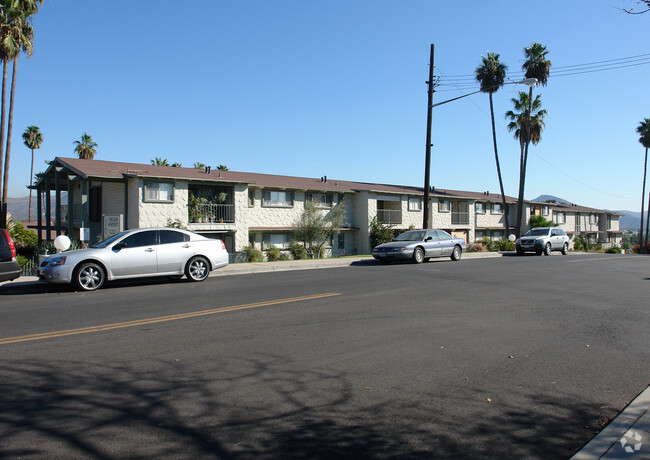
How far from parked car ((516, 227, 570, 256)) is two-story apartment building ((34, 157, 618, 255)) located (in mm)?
11669

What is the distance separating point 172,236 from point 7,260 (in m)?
3.87

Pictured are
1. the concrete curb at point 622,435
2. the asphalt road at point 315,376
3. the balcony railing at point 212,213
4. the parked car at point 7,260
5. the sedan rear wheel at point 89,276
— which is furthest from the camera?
the balcony railing at point 212,213

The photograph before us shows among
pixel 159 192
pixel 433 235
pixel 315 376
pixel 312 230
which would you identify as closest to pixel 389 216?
pixel 312 230

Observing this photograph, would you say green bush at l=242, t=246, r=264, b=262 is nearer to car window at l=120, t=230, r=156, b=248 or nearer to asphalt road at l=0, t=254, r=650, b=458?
car window at l=120, t=230, r=156, b=248

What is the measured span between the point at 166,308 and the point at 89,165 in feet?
67.1

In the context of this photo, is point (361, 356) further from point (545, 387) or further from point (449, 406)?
point (545, 387)

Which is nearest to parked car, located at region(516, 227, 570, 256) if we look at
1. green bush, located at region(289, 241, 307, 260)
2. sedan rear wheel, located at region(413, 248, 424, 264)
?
sedan rear wheel, located at region(413, 248, 424, 264)

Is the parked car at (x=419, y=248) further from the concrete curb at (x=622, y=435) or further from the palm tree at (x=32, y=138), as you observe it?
the palm tree at (x=32, y=138)

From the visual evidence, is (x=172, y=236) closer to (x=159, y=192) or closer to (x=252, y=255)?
(x=159, y=192)

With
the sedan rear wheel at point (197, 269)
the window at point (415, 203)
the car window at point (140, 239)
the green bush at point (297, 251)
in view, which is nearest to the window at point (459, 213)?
the window at point (415, 203)

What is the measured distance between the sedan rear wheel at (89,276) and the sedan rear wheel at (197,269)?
2243 mm

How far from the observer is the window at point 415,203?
41.4 meters

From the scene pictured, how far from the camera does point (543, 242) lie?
28.4m

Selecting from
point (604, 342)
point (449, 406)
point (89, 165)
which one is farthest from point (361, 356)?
point (89, 165)
